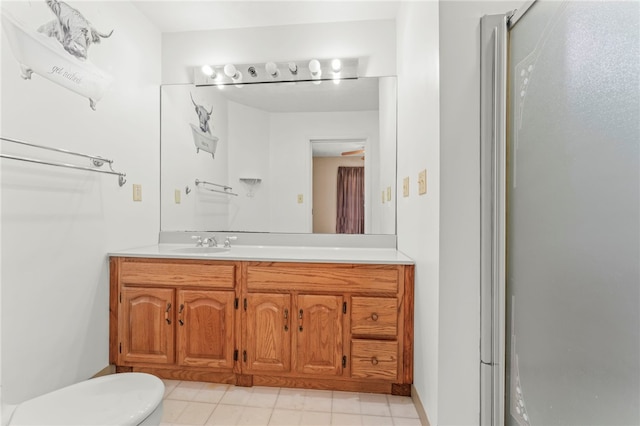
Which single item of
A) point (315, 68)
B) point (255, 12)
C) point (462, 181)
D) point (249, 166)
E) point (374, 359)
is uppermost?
point (255, 12)

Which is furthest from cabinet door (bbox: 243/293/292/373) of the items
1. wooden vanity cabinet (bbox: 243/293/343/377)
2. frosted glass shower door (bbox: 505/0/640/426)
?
frosted glass shower door (bbox: 505/0/640/426)

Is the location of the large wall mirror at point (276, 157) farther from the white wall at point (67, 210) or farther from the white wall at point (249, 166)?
the white wall at point (67, 210)

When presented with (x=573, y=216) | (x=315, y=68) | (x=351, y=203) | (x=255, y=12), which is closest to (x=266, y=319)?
(x=351, y=203)

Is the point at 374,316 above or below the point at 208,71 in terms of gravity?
below

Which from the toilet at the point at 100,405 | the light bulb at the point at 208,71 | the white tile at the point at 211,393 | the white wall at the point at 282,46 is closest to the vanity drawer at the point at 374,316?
the white tile at the point at 211,393

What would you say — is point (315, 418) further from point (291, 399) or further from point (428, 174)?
point (428, 174)

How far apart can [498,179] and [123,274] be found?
2047 mm

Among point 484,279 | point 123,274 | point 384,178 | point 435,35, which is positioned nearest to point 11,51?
point 123,274

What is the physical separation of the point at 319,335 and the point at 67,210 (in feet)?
4.94

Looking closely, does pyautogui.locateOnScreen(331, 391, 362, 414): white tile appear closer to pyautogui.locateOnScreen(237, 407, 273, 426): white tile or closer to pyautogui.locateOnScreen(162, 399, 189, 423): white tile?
pyautogui.locateOnScreen(237, 407, 273, 426): white tile

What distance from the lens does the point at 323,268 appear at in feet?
5.40

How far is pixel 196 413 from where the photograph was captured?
1.51 m

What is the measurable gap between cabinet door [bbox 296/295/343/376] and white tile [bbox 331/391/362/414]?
0.47 feet

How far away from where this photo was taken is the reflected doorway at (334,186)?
2.18 metres
